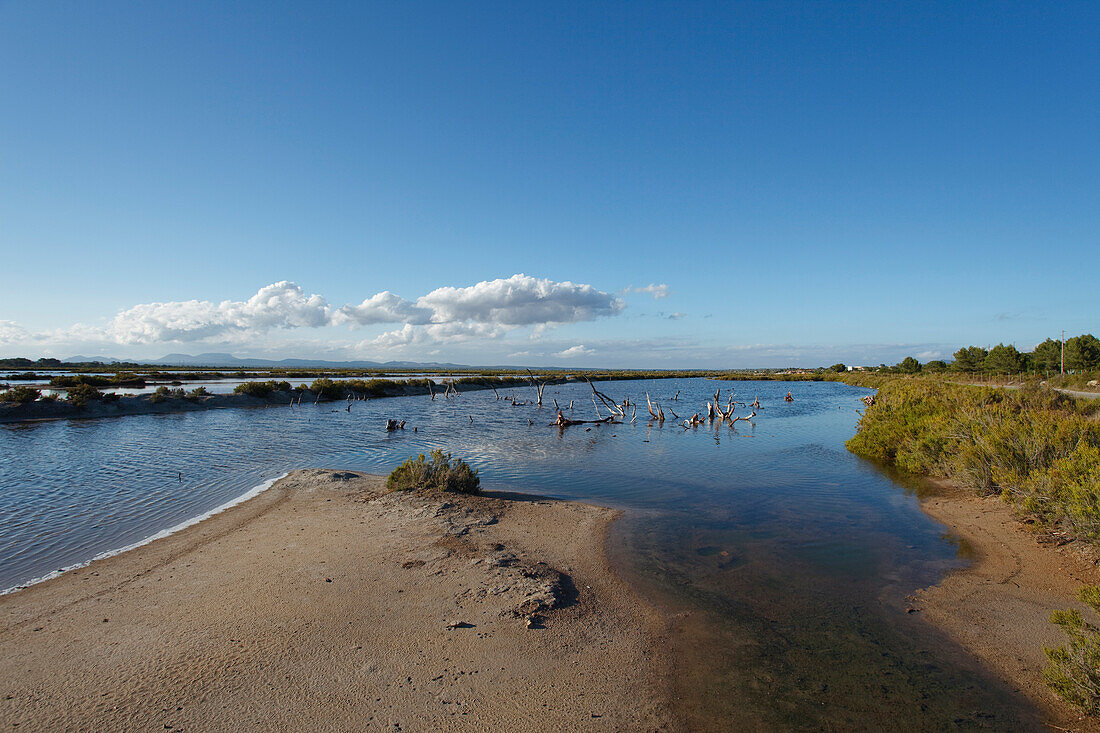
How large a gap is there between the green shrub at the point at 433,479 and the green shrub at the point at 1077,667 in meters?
10.6

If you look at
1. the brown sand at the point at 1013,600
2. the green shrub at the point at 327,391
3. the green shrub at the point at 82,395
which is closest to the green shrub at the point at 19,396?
the green shrub at the point at 82,395

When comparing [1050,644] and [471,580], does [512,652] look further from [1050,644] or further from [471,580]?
[1050,644]

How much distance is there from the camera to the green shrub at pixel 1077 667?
436 centimetres

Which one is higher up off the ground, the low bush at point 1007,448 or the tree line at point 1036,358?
the tree line at point 1036,358

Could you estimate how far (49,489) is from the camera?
13.0m

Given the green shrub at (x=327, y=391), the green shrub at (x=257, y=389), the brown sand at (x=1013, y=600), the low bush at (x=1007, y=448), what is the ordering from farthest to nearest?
the green shrub at (x=327, y=391), the green shrub at (x=257, y=389), the low bush at (x=1007, y=448), the brown sand at (x=1013, y=600)

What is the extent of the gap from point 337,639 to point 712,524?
798 centimetres

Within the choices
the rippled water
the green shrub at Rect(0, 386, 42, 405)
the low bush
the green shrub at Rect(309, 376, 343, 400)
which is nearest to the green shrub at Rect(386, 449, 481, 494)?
the rippled water

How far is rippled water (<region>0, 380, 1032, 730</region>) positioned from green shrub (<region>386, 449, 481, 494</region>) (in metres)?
1.76

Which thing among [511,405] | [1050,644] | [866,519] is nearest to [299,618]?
[1050,644]

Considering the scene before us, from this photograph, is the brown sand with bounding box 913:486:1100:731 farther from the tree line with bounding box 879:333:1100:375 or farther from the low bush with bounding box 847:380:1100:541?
the tree line with bounding box 879:333:1100:375

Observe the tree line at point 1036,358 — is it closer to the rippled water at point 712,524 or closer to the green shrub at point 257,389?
the rippled water at point 712,524

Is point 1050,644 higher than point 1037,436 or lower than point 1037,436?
lower

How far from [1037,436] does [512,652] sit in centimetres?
1265
